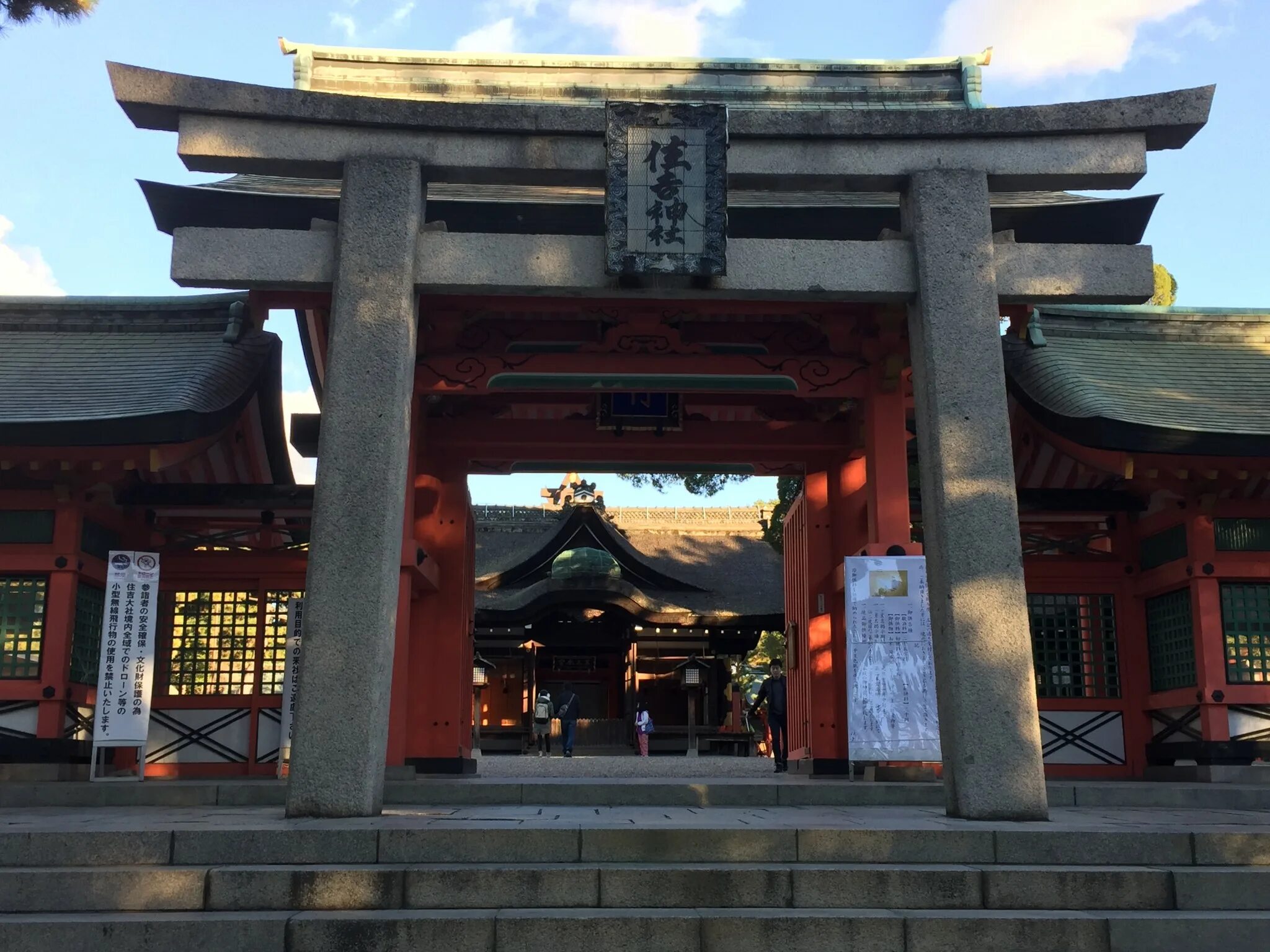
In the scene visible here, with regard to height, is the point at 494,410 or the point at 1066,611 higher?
the point at 494,410

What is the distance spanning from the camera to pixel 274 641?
14172 millimetres

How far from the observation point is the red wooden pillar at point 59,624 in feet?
39.3

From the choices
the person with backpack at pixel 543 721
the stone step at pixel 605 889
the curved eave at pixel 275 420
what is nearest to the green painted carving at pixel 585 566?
the person with backpack at pixel 543 721

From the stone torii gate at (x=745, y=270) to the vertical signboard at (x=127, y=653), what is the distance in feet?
14.9

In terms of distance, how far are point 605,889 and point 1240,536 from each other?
9.45 metres

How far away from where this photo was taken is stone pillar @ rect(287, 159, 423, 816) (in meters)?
7.98

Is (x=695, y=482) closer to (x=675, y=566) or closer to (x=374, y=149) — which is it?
(x=675, y=566)

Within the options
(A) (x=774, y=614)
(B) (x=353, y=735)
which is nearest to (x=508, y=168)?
(B) (x=353, y=735)

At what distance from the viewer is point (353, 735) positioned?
800cm

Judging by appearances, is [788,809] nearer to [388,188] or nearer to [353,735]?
[353,735]

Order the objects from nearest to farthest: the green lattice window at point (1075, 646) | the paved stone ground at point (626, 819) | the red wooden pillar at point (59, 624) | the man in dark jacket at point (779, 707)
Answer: the paved stone ground at point (626, 819) < the red wooden pillar at point (59, 624) < the green lattice window at point (1075, 646) < the man in dark jacket at point (779, 707)

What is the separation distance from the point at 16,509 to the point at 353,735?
6445 mm

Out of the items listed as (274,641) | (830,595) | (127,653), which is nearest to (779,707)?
(830,595)

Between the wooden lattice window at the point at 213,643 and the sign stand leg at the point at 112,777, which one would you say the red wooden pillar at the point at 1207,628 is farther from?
the sign stand leg at the point at 112,777
